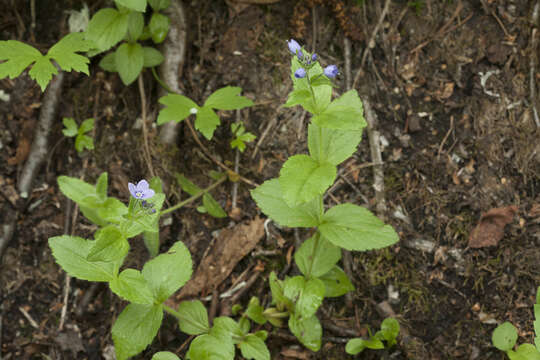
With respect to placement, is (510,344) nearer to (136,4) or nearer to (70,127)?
(136,4)

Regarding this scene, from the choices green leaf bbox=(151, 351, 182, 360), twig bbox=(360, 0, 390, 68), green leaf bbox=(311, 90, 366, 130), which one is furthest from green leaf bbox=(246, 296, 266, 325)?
twig bbox=(360, 0, 390, 68)

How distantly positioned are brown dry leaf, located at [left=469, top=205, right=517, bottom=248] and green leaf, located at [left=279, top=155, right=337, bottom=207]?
1.43 m

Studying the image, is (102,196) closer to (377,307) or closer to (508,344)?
(377,307)

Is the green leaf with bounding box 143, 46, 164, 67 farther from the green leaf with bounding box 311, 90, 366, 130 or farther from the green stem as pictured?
the green leaf with bounding box 311, 90, 366, 130

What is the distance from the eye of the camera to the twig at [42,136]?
3.88m

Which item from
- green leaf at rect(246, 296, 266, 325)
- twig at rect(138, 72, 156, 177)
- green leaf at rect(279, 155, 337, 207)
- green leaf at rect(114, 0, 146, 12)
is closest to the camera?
green leaf at rect(279, 155, 337, 207)

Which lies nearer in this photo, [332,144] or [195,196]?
[332,144]

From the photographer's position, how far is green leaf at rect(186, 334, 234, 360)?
113 inches

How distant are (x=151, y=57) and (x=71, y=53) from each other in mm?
761

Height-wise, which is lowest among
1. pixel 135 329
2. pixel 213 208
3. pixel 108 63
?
pixel 135 329

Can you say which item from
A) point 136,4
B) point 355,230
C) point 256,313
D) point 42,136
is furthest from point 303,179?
point 42,136

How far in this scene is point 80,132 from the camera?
393 cm

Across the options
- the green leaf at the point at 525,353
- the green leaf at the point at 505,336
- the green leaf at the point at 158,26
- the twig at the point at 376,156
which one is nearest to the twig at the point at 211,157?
the green leaf at the point at 158,26

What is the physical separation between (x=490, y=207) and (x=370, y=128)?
1083mm
